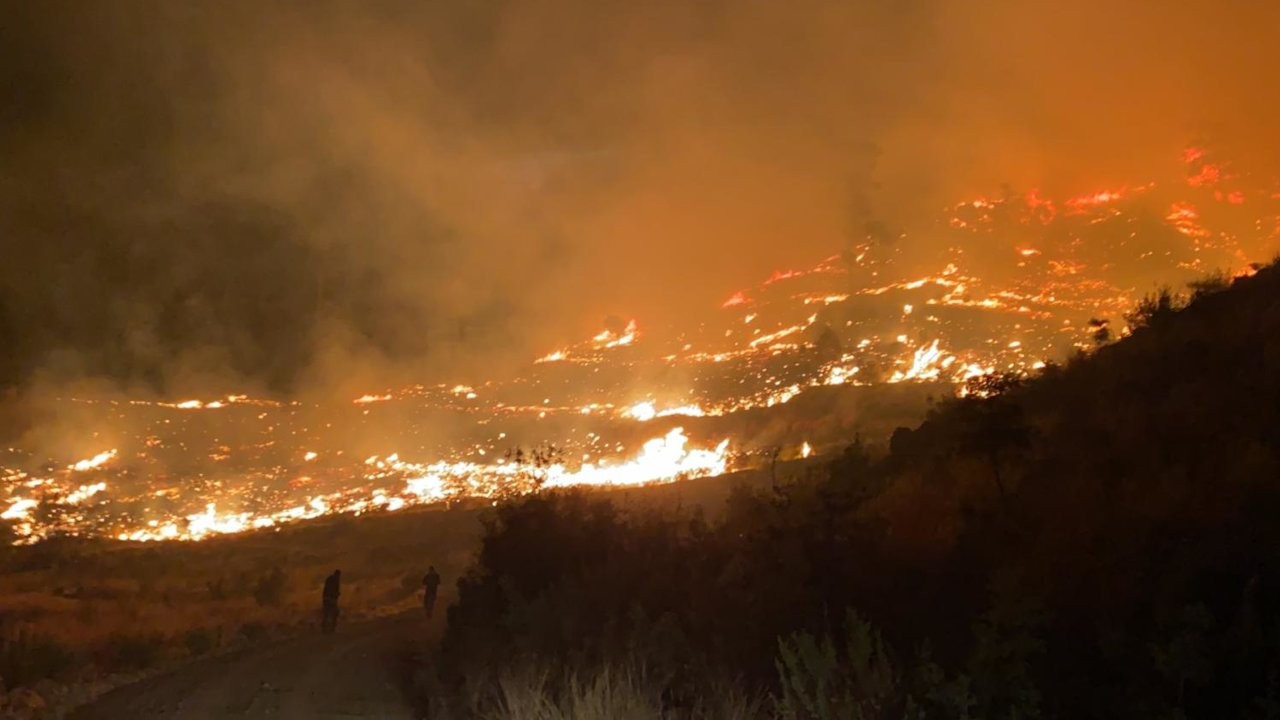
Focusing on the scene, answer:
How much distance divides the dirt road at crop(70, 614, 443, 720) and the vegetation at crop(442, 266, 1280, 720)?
3.81 feet

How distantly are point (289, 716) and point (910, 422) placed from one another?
25225 millimetres

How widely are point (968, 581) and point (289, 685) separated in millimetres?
9432

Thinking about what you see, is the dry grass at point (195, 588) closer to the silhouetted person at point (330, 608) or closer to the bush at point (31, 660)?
the bush at point (31, 660)

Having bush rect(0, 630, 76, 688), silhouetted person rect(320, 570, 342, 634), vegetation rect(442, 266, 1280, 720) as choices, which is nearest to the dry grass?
bush rect(0, 630, 76, 688)

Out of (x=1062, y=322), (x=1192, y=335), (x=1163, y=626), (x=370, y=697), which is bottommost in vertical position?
(x=370, y=697)

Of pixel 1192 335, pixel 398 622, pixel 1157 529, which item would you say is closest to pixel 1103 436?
pixel 1157 529

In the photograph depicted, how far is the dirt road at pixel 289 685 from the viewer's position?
11.1 meters

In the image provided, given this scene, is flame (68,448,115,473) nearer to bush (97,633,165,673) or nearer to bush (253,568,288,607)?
bush (253,568,288,607)

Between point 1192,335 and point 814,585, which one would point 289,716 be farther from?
point 1192,335

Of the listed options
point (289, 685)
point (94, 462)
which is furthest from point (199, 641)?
point (94, 462)

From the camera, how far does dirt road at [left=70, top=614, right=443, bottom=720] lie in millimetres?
11078

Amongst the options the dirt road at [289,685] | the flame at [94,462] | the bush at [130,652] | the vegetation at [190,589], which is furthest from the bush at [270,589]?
the flame at [94,462]

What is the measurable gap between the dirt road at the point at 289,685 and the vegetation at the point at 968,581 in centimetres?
116

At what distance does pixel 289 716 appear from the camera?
1081cm
